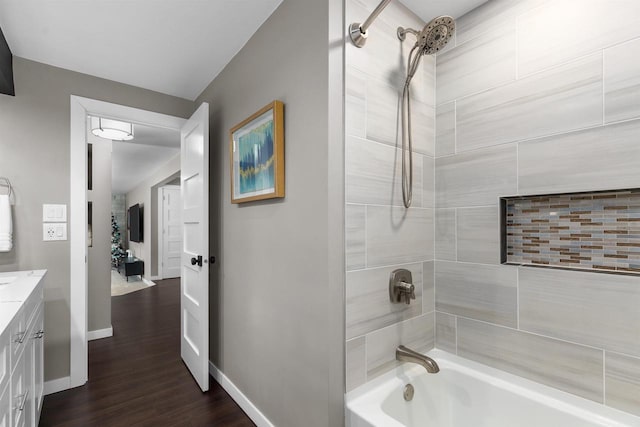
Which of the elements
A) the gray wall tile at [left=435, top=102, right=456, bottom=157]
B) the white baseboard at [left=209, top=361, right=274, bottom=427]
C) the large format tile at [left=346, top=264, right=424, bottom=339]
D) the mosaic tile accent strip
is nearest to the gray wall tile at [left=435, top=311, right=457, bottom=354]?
the large format tile at [left=346, top=264, right=424, bottom=339]

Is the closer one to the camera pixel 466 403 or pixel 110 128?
pixel 466 403

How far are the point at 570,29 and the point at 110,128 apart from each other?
354 centimetres

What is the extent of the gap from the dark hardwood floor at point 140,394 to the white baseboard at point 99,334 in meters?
0.08

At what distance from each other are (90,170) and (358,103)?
336cm

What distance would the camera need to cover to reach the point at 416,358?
4.89 ft

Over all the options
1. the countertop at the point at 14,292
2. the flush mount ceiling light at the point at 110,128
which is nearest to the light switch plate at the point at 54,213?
the countertop at the point at 14,292

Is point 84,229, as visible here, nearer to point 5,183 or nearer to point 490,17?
point 5,183

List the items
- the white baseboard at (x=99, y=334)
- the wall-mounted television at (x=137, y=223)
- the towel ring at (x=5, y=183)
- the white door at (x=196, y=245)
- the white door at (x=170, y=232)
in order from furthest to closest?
the wall-mounted television at (x=137, y=223) → the white door at (x=170, y=232) → the white baseboard at (x=99, y=334) → the white door at (x=196, y=245) → the towel ring at (x=5, y=183)

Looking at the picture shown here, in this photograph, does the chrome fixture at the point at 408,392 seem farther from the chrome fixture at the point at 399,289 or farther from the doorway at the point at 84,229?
the doorway at the point at 84,229

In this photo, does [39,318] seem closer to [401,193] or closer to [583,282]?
[401,193]

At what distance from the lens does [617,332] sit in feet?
3.99

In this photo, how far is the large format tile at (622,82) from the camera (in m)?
1.17

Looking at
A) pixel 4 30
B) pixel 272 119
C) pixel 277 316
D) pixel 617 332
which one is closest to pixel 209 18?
pixel 272 119

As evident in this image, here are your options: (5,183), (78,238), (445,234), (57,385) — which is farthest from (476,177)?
(57,385)
